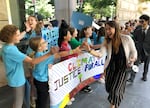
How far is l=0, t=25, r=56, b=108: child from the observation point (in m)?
2.06

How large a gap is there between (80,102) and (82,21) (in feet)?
5.27

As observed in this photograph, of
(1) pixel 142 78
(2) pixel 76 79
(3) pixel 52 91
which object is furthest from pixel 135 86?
(3) pixel 52 91

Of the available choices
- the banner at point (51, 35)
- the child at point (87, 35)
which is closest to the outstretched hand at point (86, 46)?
the child at point (87, 35)

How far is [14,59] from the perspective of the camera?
6.81 ft

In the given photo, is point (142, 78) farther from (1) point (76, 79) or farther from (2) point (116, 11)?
(2) point (116, 11)

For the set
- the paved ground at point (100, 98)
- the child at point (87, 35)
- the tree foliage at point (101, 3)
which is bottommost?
the paved ground at point (100, 98)

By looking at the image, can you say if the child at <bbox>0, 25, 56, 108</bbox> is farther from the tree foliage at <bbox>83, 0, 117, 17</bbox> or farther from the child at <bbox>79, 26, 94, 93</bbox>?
the tree foliage at <bbox>83, 0, 117, 17</bbox>

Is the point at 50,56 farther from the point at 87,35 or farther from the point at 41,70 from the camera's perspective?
the point at 87,35

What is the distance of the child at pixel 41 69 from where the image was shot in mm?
2348

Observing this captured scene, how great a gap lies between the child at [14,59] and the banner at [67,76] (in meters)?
0.38

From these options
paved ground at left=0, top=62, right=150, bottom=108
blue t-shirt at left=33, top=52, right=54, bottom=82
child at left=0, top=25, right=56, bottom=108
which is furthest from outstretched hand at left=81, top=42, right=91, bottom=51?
paved ground at left=0, top=62, right=150, bottom=108

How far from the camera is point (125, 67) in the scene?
2707 millimetres

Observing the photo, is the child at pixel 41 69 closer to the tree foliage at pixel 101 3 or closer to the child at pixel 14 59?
the child at pixel 14 59

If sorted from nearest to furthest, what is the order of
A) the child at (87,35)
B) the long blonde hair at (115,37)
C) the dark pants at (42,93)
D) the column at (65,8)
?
the dark pants at (42,93) → the long blonde hair at (115,37) → the child at (87,35) → the column at (65,8)
